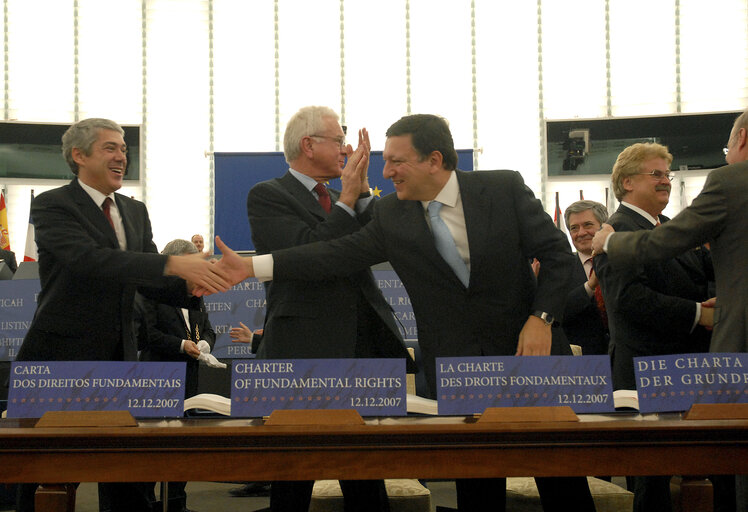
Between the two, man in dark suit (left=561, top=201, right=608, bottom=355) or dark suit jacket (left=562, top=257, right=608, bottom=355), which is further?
dark suit jacket (left=562, top=257, right=608, bottom=355)

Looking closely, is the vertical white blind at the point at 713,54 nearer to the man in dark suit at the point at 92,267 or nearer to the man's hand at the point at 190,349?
the man's hand at the point at 190,349

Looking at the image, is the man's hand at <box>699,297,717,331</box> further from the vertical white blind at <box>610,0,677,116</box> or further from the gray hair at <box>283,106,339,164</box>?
the vertical white blind at <box>610,0,677,116</box>

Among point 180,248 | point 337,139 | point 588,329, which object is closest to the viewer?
point 337,139

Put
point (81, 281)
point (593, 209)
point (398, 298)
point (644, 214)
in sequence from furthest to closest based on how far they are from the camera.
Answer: point (398, 298)
point (593, 209)
point (644, 214)
point (81, 281)

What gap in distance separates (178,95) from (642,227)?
10100 mm

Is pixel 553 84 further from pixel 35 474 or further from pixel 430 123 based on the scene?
pixel 35 474

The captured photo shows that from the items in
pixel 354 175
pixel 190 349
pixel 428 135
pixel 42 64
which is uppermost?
pixel 42 64

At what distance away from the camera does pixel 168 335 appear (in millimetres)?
4441

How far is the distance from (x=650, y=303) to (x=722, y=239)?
36cm

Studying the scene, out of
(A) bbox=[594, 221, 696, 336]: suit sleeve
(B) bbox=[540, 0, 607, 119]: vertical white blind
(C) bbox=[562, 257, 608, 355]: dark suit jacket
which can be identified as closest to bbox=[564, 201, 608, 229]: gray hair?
(C) bbox=[562, 257, 608, 355]: dark suit jacket

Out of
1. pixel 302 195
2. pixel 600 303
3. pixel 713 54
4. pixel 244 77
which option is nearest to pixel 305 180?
pixel 302 195

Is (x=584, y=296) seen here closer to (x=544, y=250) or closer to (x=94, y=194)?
(x=544, y=250)

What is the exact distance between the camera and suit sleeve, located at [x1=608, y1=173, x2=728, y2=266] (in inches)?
91.8

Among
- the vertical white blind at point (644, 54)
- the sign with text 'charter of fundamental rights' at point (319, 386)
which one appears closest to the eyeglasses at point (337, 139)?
the sign with text 'charter of fundamental rights' at point (319, 386)
